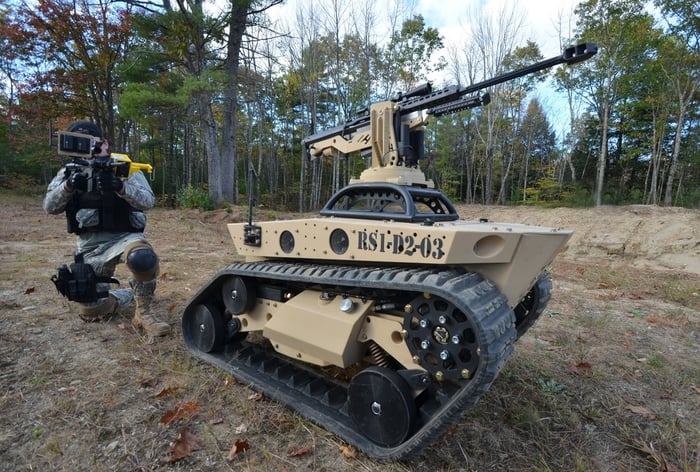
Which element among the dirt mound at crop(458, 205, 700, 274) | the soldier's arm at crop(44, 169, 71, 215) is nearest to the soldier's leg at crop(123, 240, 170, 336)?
the soldier's arm at crop(44, 169, 71, 215)

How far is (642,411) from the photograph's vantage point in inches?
109

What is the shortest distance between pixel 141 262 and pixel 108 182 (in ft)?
2.63

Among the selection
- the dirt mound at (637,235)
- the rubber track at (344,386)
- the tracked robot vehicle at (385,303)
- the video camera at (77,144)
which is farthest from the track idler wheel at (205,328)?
the dirt mound at (637,235)

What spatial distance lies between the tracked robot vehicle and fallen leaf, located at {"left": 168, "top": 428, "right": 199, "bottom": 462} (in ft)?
1.89

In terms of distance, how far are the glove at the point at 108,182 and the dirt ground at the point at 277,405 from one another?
4.58 ft

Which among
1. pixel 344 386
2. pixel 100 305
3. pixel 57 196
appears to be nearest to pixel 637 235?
pixel 344 386

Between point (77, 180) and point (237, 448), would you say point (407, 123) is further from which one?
point (77, 180)

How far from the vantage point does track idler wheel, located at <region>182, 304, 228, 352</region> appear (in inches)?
130

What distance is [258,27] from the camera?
15195 mm

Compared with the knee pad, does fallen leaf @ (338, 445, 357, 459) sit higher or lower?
lower

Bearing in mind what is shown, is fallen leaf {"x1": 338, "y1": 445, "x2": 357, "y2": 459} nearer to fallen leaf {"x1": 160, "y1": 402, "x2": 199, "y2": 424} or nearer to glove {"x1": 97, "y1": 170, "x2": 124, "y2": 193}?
fallen leaf {"x1": 160, "y1": 402, "x2": 199, "y2": 424}

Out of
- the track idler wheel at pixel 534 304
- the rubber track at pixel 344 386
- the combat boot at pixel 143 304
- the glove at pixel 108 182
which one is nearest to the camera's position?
the rubber track at pixel 344 386

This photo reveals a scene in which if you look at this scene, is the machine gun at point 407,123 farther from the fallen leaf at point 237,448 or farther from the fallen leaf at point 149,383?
the fallen leaf at point 149,383

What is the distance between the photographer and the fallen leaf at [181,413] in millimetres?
2433
